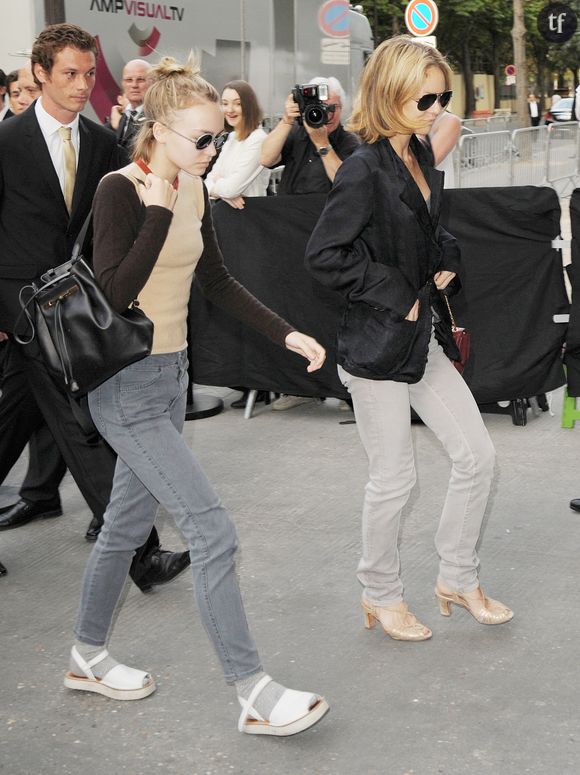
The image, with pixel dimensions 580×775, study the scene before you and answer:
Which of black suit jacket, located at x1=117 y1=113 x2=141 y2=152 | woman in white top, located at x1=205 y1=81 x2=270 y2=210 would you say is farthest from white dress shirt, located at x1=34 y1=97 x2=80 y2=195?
woman in white top, located at x1=205 y1=81 x2=270 y2=210

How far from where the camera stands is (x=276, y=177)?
12945 mm

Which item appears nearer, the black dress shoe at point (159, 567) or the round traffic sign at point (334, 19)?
the black dress shoe at point (159, 567)

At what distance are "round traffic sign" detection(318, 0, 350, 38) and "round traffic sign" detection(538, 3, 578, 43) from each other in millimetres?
4626

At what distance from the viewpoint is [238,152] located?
8.00 meters

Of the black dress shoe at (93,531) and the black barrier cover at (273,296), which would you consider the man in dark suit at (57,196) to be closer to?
the black dress shoe at (93,531)

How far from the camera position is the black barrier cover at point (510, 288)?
23.1 feet

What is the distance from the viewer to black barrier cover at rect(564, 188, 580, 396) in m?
6.64

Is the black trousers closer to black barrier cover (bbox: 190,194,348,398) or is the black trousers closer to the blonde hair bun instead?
the blonde hair bun

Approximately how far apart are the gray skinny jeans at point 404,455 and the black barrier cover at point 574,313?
8.67 ft

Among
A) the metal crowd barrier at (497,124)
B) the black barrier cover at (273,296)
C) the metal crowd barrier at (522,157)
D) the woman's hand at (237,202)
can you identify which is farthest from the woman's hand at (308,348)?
the metal crowd barrier at (497,124)

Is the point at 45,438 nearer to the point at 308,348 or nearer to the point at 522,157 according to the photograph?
the point at 308,348

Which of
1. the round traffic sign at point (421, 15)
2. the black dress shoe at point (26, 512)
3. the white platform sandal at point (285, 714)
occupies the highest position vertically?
the round traffic sign at point (421, 15)

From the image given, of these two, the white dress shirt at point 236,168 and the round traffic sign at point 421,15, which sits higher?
the round traffic sign at point 421,15

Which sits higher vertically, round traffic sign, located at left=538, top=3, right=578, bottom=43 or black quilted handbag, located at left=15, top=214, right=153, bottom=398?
round traffic sign, located at left=538, top=3, right=578, bottom=43
